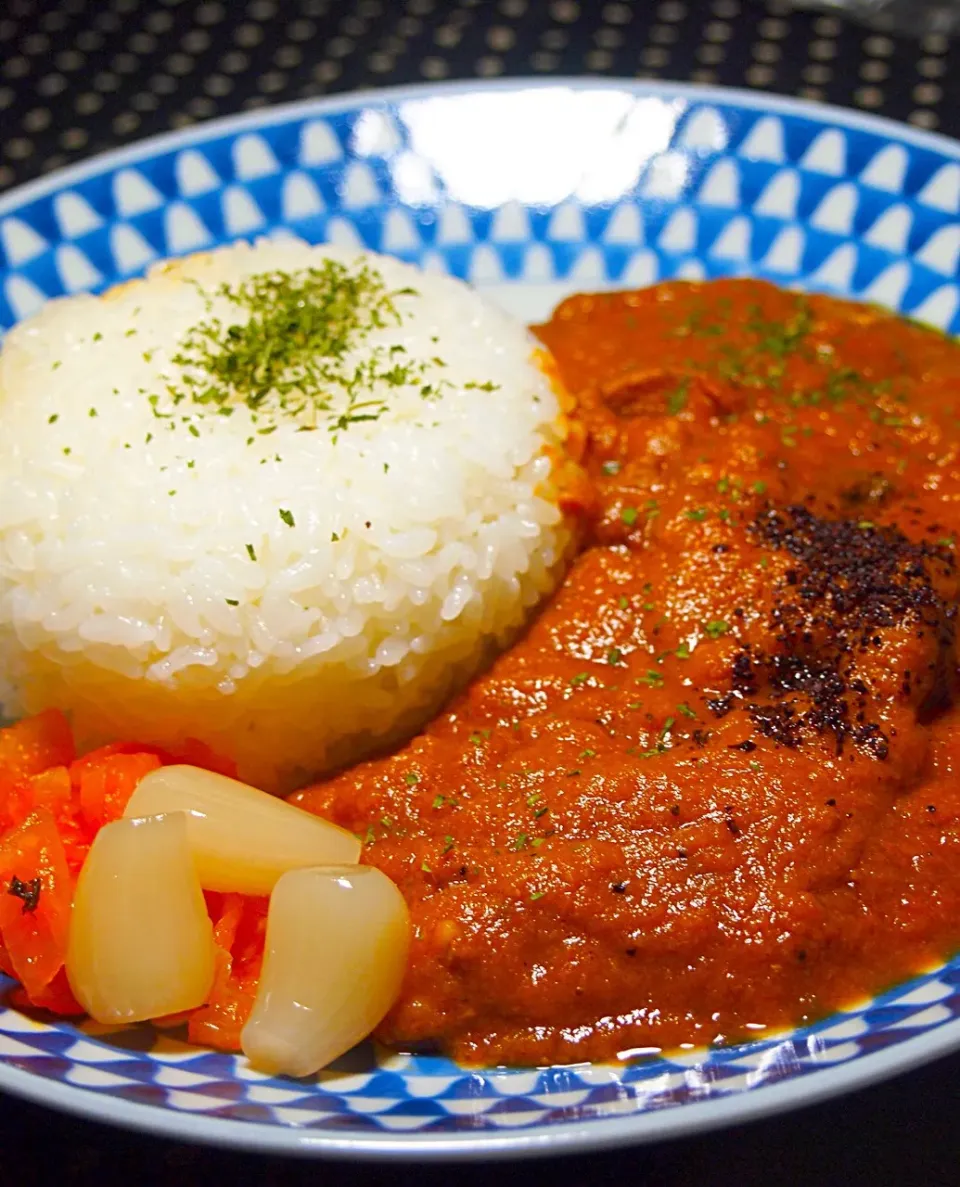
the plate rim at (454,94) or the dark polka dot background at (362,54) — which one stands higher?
the dark polka dot background at (362,54)

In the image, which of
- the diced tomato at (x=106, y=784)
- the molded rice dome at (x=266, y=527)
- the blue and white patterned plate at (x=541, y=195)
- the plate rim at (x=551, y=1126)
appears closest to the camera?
the plate rim at (x=551, y=1126)

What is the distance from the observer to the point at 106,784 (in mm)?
2699

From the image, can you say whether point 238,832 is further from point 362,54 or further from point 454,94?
point 362,54

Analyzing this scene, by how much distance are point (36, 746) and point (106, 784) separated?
0.31 meters

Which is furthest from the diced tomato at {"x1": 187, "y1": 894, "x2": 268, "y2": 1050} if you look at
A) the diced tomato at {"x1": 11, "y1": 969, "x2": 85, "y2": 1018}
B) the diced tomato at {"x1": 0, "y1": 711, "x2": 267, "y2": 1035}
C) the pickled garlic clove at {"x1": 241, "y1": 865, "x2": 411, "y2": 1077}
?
the diced tomato at {"x1": 11, "y1": 969, "x2": 85, "y2": 1018}

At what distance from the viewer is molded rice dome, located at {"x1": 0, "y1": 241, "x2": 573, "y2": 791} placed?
9.75ft

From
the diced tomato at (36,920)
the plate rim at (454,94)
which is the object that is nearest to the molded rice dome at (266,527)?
the diced tomato at (36,920)

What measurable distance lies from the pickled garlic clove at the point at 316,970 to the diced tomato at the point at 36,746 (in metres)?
0.80

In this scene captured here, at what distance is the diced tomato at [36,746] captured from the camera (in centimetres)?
285

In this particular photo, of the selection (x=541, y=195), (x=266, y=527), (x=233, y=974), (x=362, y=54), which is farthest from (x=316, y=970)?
(x=362, y=54)

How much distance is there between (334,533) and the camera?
3023 mm

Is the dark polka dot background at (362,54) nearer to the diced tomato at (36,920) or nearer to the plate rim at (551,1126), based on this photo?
the diced tomato at (36,920)

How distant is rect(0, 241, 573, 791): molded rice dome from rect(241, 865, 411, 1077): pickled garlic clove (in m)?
0.75

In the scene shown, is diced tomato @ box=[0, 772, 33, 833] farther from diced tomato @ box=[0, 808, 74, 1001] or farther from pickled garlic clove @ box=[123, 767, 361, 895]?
pickled garlic clove @ box=[123, 767, 361, 895]
